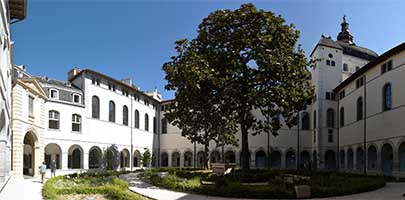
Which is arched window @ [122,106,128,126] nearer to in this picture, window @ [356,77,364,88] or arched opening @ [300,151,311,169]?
arched opening @ [300,151,311,169]

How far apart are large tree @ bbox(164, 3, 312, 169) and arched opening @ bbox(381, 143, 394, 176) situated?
10987 mm

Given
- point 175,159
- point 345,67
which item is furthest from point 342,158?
point 175,159

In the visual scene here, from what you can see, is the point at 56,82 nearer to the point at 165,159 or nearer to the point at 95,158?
the point at 95,158

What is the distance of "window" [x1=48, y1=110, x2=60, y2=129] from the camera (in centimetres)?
3828

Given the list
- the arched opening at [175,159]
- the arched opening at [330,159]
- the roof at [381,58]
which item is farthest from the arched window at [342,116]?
the arched opening at [175,159]

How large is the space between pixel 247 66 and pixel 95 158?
22959mm

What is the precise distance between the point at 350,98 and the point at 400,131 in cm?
1288

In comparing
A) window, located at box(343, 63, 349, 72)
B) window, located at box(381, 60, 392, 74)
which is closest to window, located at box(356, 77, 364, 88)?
window, located at box(381, 60, 392, 74)

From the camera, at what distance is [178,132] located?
56.3 metres

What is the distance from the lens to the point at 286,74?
2662cm

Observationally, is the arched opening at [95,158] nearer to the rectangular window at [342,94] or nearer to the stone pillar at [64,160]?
the stone pillar at [64,160]

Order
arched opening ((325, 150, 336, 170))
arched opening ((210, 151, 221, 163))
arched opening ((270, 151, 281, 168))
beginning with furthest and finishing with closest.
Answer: arched opening ((210, 151, 221, 163)) < arched opening ((270, 151, 281, 168)) < arched opening ((325, 150, 336, 170))

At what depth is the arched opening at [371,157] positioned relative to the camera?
36.8 meters

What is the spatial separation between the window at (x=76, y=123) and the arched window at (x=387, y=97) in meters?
28.4
